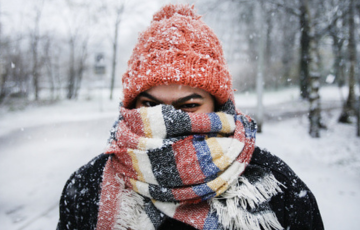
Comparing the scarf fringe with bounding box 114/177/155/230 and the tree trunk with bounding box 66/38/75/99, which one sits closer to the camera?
the scarf fringe with bounding box 114/177/155/230

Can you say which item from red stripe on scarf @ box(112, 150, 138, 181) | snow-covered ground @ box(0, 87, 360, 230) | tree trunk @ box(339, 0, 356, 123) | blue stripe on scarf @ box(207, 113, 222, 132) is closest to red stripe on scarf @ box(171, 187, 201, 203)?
red stripe on scarf @ box(112, 150, 138, 181)

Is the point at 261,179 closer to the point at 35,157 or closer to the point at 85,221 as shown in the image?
the point at 85,221

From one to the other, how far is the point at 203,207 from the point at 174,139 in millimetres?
381

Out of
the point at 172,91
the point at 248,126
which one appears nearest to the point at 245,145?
the point at 248,126

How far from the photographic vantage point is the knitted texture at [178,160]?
40.7 inches

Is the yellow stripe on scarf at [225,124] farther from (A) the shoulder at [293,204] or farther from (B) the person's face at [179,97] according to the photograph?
(A) the shoulder at [293,204]

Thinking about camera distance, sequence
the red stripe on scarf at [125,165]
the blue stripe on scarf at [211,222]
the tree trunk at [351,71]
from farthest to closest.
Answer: the tree trunk at [351,71] → the red stripe on scarf at [125,165] → the blue stripe on scarf at [211,222]

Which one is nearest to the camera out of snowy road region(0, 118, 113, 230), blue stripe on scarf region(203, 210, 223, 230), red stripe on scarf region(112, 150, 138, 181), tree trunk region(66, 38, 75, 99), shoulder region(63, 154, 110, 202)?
blue stripe on scarf region(203, 210, 223, 230)

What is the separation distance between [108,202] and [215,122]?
28.0 inches

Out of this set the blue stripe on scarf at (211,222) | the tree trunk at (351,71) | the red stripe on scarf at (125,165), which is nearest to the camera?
the blue stripe on scarf at (211,222)

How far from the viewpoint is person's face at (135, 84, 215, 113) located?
3.79ft

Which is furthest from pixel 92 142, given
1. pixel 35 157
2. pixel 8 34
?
pixel 8 34

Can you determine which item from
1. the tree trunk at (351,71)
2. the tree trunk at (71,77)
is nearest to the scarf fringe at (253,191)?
the tree trunk at (351,71)

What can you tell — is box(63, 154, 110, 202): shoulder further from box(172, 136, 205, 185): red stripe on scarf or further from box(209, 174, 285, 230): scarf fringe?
box(209, 174, 285, 230): scarf fringe
